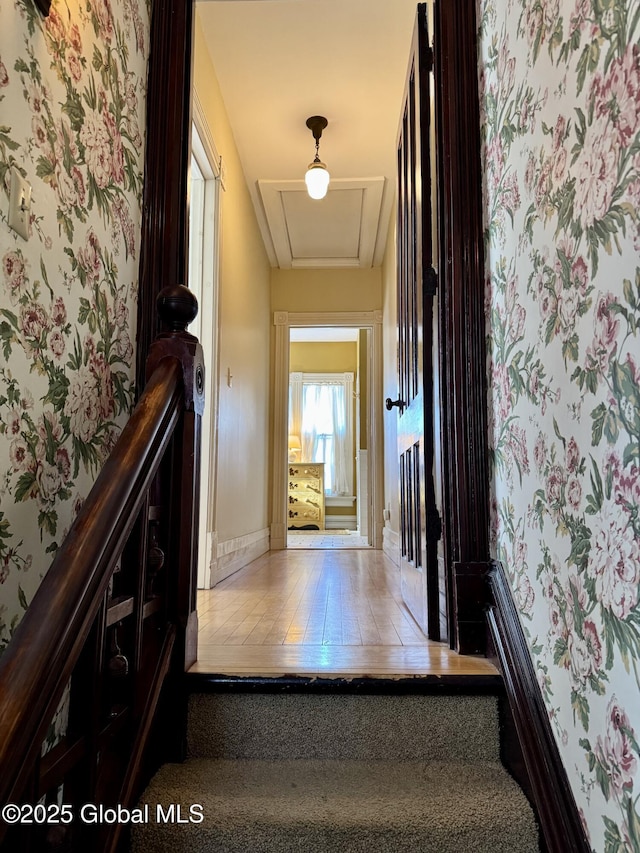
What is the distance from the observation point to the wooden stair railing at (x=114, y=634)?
27.3 inches

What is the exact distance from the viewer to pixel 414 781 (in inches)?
44.4

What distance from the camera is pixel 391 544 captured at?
409 cm

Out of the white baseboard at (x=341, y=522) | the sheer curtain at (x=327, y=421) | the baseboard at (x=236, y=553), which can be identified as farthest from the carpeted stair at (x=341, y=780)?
the sheer curtain at (x=327, y=421)

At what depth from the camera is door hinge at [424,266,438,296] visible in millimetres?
1735

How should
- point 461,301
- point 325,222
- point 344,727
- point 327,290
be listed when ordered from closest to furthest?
1. point 344,727
2. point 461,301
3. point 325,222
4. point 327,290

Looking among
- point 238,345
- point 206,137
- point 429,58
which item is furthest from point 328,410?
point 429,58

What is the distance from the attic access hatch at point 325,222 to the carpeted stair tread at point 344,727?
11.9ft

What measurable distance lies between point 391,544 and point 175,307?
318 cm

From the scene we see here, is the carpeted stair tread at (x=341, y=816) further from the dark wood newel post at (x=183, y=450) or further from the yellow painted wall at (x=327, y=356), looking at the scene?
the yellow painted wall at (x=327, y=356)

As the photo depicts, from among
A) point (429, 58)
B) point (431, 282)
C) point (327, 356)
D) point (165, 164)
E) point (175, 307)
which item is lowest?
point (175, 307)

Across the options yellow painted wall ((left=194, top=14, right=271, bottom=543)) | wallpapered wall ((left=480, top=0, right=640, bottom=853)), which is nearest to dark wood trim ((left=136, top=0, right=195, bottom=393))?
Result: wallpapered wall ((left=480, top=0, right=640, bottom=853))

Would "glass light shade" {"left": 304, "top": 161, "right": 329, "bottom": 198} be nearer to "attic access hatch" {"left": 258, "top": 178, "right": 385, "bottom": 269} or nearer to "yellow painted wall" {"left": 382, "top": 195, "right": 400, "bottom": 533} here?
"attic access hatch" {"left": 258, "top": 178, "right": 385, "bottom": 269}

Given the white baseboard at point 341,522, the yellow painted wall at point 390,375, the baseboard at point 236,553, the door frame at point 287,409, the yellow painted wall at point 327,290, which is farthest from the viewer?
the white baseboard at point 341,522

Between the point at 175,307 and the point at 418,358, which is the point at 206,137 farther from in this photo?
the point at 175,307
